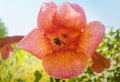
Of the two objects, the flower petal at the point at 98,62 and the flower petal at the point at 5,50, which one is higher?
the flower petal at the point at 5,50

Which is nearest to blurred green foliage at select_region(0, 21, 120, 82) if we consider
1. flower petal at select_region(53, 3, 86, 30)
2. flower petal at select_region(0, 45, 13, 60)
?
flower petal at select_region(0, 45, 13, 60)

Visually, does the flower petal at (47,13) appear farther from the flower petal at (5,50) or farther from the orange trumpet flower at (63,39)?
the flower petal at (5,50)

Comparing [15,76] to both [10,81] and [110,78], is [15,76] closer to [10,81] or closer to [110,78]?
[10,81]

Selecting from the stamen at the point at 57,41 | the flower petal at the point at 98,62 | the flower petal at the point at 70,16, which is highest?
the flower petal at the point at 70,16

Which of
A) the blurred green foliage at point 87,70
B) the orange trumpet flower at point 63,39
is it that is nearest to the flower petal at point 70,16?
the orange trumpet flower at point 63,39

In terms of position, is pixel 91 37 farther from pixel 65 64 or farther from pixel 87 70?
pixel 87 70

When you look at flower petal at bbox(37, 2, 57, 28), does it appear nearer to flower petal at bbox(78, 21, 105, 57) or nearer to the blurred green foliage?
flower petal at bbox(78, 21, 105, 57)
